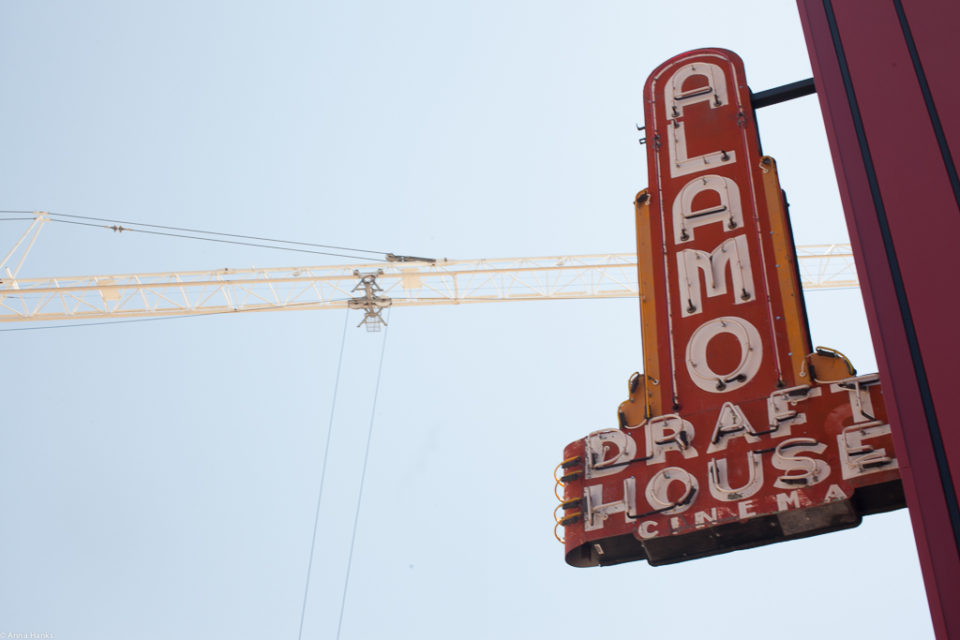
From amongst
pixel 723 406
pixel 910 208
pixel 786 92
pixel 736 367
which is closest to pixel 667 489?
pixel 723 406

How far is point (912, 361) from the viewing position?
32.3 feet

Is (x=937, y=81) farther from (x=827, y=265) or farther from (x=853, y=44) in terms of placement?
(x=827, y=265)

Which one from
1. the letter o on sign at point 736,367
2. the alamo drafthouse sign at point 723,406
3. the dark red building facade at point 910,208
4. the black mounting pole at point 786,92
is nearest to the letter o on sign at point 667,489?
Answer: the alamo drafthouse sign at point 723,406

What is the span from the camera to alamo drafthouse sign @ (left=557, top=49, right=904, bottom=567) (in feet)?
41.3

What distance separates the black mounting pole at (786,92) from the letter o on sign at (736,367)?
15.4 ft

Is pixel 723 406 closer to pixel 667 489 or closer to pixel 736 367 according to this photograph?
pixel 736 367

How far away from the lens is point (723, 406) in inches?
548

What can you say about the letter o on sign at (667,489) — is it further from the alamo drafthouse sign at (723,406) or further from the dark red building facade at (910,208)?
the dark red building facade at (910,208)

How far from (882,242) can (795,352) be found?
3.48 meters

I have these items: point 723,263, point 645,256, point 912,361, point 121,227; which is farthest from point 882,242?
point 121,227

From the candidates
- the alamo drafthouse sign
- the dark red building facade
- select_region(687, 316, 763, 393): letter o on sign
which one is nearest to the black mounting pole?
the alamo drafthouse sign

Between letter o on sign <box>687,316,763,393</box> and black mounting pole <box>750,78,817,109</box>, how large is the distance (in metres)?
4.70

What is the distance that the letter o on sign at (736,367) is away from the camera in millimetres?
14203

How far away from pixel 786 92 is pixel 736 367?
5.60 m
